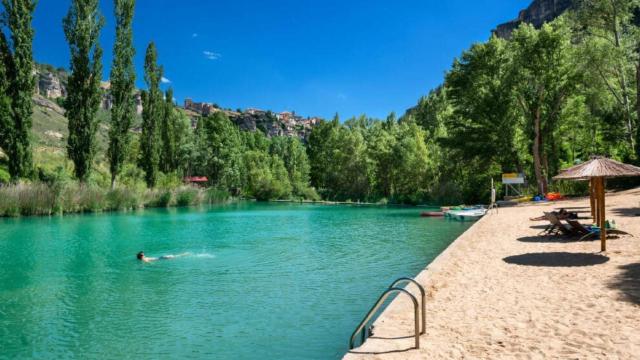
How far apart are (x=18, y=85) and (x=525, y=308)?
3351 cm

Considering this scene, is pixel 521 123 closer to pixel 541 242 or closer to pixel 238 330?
pixel 541 242

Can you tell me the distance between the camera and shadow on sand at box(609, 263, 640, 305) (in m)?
6.37

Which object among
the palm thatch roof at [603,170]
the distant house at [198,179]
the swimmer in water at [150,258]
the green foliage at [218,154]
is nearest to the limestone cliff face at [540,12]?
the green foliage at [218,154]

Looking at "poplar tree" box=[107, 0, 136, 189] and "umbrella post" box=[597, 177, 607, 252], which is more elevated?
"poplar tree" box=[107, 0, 136, 189]

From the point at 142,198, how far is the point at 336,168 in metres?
33.5

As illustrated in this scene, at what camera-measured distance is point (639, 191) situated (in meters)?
25.0

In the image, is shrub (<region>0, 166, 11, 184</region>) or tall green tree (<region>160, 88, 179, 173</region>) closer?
shrub (<region>0, 166, 11, 184</region>)

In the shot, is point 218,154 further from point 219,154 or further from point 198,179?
point 198,179

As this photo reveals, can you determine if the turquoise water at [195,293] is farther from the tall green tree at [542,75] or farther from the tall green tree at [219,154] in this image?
the tall green tree at [219,154]

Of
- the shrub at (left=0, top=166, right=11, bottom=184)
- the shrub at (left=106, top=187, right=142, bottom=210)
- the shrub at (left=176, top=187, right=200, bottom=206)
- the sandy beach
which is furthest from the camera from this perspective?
the shrub at (left=176, top=187, right=200, bottom=206)

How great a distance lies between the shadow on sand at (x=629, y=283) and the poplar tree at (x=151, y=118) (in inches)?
1643

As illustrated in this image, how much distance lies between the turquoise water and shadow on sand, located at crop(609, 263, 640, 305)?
161 inches

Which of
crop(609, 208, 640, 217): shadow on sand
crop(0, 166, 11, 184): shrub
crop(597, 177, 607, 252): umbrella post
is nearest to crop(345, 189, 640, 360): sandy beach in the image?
crop(597, 177, 607, 252): umbrella post

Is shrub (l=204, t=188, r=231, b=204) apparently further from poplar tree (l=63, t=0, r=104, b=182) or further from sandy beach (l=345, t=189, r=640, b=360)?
sandy beach (l=345, t=189, r=640, b=360)
